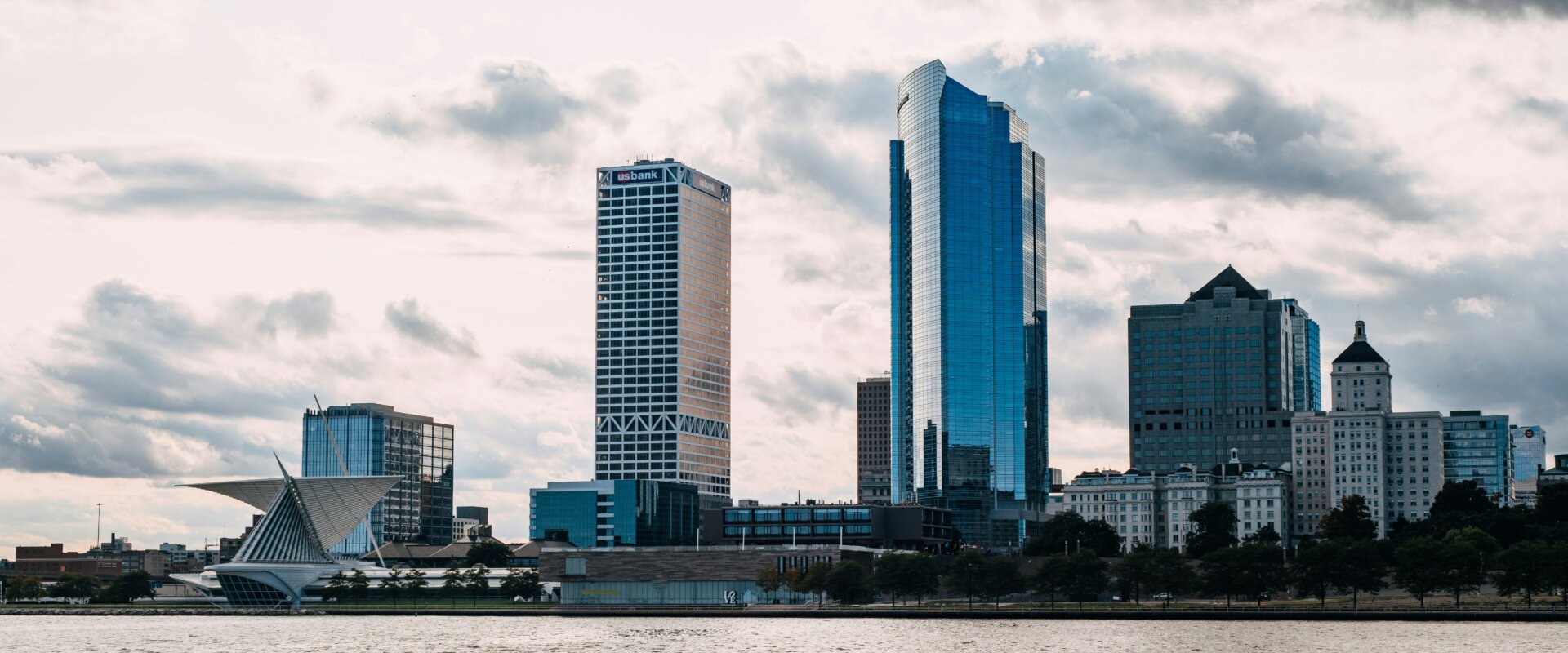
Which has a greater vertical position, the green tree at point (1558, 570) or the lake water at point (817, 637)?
the green tree at point (1558, 570)

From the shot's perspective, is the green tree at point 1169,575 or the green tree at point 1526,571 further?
the green tree at point 1169,575

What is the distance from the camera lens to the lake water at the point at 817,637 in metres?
132

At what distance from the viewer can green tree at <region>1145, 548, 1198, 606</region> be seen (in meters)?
186

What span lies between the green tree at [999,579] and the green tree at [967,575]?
1.37ft

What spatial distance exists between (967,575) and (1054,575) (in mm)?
9259

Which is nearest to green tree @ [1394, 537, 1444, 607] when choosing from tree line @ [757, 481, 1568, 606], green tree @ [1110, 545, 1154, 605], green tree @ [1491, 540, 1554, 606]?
tree line @ [757, 481, 1568, 606]

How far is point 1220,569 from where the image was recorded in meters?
185

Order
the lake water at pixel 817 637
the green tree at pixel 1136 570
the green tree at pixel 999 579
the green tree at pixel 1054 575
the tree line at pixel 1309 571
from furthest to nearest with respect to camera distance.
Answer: the green tree at pixel 999 579 → the green tree at pixel 1054 575 → the green tree at pixel 1136 570 → the tree line at pixel 1309 571 → the lake water at pixel 817 637

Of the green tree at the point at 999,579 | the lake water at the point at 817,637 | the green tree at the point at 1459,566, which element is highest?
the green tree at the point at 1459,566

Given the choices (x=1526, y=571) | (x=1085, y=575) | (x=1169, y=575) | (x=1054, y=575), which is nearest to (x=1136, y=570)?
(x=1169, y=575)

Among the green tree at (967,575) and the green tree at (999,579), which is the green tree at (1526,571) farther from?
the green tree at (967,575)

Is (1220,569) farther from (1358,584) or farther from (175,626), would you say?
(175,626)

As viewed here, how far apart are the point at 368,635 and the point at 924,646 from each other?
53208mm

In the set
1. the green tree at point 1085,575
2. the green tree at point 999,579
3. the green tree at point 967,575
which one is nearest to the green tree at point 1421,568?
the green tree at point 1085,575
